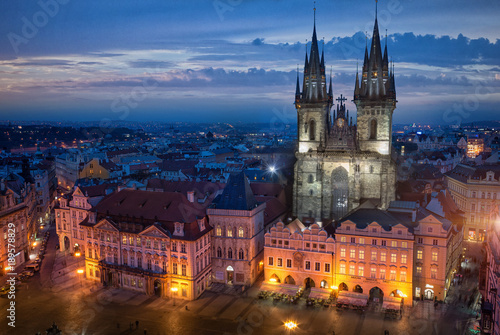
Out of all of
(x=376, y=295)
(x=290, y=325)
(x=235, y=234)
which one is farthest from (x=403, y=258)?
(x=235, y=234)

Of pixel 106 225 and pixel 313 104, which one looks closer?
pixel 106 225

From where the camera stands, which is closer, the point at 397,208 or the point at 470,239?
the point at 397,208

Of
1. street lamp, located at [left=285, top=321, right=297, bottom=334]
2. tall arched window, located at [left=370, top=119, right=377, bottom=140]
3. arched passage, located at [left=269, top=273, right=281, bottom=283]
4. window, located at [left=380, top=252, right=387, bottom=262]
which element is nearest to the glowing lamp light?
street lamp, located at [left=285, top=321, right=297, bottom=334]

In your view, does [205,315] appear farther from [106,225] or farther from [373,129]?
[373,129]

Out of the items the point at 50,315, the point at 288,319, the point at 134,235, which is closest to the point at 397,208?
the point at 288,319

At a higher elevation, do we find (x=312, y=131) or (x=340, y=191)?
(x=312, y=131)

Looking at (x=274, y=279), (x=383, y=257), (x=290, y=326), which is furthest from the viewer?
(x=274, y=279)

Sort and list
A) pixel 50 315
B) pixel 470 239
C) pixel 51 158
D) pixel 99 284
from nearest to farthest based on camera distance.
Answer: pixel 50 315
pixel 99 284
pixel 470 239
pixel 51 158

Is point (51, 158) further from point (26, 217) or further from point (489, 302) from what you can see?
point (489, 302)
